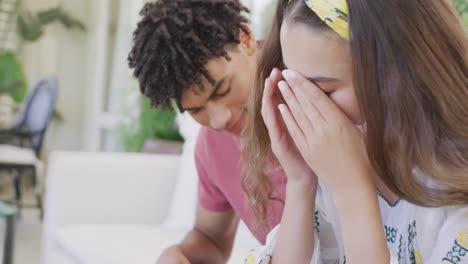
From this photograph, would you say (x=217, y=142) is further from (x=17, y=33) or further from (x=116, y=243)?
(x=17, y=33)

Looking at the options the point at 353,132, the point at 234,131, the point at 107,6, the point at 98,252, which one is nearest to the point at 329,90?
the point at 353,132

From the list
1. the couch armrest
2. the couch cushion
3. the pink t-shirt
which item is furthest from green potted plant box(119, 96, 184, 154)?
the pink t-shirt

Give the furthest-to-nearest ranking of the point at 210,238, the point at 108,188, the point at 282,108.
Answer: the point at 108,188, the point at 210,238, the point at 282,108

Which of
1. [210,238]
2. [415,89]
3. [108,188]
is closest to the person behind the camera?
[415,89]

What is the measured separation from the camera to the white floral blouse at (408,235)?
0.82 meters

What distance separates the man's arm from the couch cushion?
0.45 feet

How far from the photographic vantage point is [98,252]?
1773 mm

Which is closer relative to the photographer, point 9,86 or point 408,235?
point 408,235

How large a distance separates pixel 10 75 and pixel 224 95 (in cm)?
364

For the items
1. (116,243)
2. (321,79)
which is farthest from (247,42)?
(116,243)

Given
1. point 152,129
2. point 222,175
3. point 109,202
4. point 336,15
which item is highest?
point 336,15

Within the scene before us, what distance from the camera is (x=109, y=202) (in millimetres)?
2229

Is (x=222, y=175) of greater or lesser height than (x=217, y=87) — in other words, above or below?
below

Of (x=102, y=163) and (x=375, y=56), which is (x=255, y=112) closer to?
(x=375, y=56)
